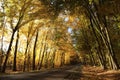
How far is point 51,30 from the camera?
57688 mm

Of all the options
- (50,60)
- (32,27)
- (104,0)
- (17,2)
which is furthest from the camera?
(50,60)

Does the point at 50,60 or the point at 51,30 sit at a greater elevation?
the point at 51,30

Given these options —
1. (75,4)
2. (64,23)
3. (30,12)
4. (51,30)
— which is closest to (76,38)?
(51,30)

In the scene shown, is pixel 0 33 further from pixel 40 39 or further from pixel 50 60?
pixel 50 60

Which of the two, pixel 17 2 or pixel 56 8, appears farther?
pixel 17 2

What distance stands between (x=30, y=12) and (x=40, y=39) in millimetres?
27894

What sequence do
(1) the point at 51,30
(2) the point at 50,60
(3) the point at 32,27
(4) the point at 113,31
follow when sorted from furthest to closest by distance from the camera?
(2) the point at 50,60
(1) the point at 51,30
(3) the point at 32,27
(4) the point at 113,31

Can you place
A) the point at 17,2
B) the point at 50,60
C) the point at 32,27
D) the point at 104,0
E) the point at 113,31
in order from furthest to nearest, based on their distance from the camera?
the point at 50,60
the point at 32,27
the point at 113,31
the point at 17,2
the point at 104,0

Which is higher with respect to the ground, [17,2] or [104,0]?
[17,2]

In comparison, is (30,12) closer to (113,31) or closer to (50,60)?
(113,31)

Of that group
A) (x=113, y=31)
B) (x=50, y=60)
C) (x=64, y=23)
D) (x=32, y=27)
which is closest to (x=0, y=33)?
(x=32, y=27)

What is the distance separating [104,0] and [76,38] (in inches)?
1464

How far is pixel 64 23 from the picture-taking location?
44.3m

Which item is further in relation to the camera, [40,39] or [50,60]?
[50,60]
